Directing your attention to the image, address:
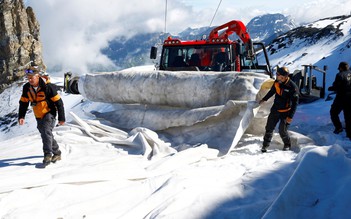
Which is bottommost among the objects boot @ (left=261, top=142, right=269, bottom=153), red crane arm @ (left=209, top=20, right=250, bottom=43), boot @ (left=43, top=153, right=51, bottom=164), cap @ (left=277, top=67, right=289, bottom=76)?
boot @ (left=261, top=142, right=269, bottom=153)

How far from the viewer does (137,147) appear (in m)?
6.11

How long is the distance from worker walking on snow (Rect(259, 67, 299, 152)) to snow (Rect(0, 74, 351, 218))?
9.6 inches

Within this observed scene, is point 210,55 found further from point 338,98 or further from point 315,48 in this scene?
point 315,48

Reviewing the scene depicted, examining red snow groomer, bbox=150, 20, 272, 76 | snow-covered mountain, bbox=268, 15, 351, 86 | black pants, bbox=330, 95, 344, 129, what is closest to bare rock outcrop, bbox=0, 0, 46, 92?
snow-covered mountain, bbox=268, 15, 351, 86

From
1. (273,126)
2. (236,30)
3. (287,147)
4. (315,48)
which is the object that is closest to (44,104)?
(273,126)

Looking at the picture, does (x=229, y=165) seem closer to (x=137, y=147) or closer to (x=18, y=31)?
(x=137, y=147)

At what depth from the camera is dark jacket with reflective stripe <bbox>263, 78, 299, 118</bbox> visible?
227 inches

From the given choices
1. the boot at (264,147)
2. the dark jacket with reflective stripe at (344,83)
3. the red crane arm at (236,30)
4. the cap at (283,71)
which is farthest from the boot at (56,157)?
the red crane arm at (236,30)

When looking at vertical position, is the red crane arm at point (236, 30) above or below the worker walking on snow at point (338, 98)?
above

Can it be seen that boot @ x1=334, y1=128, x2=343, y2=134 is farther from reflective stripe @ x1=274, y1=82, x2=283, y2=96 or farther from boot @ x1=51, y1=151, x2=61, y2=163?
boot @ x1=51, y1=151, x2=61, y2=163

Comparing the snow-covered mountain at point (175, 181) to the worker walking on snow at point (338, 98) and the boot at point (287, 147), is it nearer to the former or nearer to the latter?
the boot at point (287, 147)

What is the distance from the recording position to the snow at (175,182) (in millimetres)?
3359

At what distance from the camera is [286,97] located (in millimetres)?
5812

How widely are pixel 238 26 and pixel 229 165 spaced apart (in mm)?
5993
